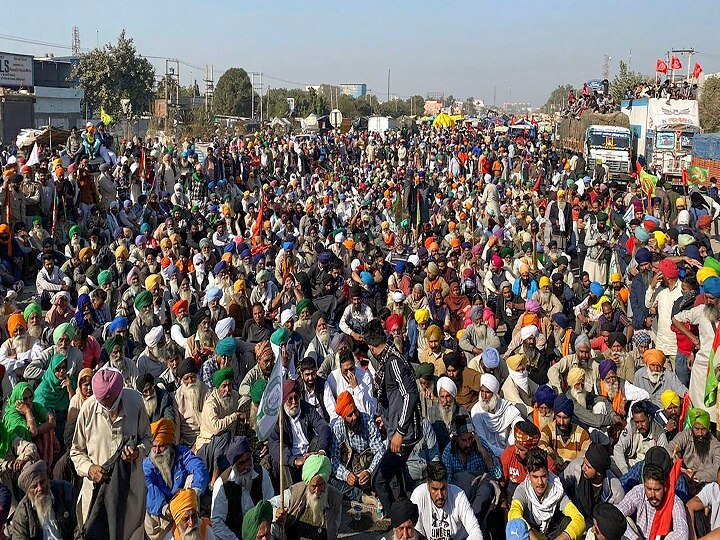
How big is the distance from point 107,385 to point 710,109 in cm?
3701

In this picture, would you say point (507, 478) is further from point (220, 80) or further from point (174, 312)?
point (220, 80)

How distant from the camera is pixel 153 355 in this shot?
7055 millimetres

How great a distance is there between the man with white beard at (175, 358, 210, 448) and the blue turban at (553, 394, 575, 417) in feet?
8.09

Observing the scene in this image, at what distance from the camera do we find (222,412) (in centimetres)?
587

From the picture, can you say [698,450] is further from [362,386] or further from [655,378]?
[362,386]

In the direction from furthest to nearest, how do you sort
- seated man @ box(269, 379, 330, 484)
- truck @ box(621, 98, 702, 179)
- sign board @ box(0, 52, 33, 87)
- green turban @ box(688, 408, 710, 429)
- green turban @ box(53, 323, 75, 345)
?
sign board @ box(0, 52, 33, 87) < truck @ box(621, 98, 702, 179) < green turban @ box(53, 323, 75, 345) < seated man @ box(269, 379, 330, 484) < green turban @ box(688, 408, 710, 429)

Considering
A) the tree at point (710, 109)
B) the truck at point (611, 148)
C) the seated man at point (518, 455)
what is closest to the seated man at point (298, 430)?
the seated man at point (518, 455)

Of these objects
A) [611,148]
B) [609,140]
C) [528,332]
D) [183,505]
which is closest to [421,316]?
[528,332]

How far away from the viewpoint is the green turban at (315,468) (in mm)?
4828

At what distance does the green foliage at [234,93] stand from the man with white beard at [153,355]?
211ft

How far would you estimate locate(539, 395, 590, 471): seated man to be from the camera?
5602mm

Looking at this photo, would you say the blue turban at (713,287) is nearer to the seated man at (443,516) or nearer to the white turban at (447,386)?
the white turban at (447,386)

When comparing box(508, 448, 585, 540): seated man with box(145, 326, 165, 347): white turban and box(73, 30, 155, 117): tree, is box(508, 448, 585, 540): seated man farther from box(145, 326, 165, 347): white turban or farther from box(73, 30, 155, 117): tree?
box(73, 30, 155, 117): tree

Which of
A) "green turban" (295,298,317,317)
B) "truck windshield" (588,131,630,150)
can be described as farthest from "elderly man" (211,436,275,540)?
"truck windshield" (588,131,630,150)
